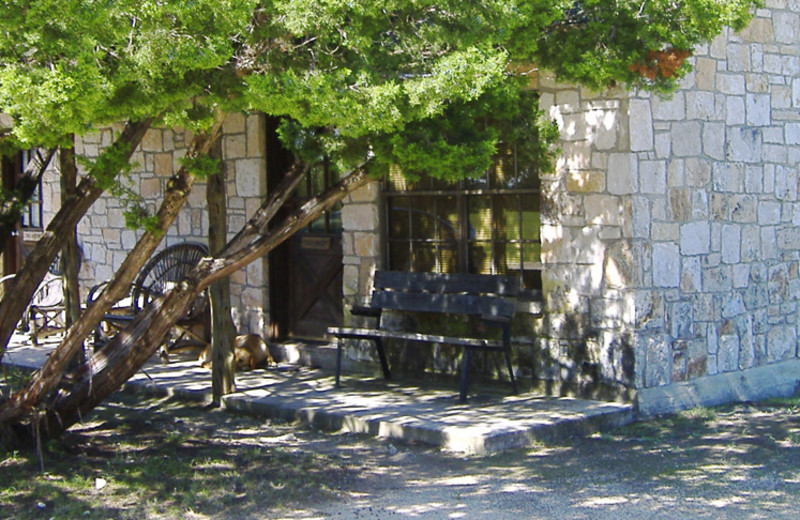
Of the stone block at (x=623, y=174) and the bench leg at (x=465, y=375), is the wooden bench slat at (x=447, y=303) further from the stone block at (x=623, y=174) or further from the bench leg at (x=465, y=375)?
the stone block at (x=623, y=174)

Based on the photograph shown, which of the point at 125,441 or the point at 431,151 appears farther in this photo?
the point at 125,441

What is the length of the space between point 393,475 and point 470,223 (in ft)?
10.1

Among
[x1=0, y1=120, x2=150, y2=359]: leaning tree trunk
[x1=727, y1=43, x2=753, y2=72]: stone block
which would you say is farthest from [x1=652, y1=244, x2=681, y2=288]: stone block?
[x1=0, y1=120, x2=150, y2=359]: leaning tree trunk

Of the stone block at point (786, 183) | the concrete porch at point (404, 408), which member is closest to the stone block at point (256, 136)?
the concrete porch at point (404, 408)

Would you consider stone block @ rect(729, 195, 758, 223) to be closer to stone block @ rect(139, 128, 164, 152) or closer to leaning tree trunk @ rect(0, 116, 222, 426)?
leaning tree trunk @ rect(0, 116, 222, 426)

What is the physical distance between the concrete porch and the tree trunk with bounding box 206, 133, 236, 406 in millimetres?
175

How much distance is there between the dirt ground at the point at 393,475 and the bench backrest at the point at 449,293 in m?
1.44

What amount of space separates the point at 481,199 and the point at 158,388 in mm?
3321

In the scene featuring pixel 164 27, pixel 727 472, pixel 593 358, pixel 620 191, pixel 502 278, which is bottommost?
pixel 727 472

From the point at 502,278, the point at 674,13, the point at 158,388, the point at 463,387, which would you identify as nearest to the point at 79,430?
the point at 158,388

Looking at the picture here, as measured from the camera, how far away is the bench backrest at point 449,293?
8500 mm

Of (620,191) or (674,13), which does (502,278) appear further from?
(674,13)

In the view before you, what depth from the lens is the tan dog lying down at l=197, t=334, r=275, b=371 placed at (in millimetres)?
10305

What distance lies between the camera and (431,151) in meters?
6.38
